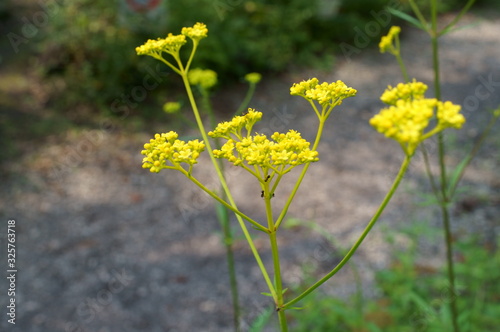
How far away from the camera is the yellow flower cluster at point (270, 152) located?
123 cm

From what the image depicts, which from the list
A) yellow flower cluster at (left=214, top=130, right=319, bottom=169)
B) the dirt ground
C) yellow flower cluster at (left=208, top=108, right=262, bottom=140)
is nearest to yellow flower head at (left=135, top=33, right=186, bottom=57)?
yellow flower cluster at (left=208, top=108, right=262, bottom=140)

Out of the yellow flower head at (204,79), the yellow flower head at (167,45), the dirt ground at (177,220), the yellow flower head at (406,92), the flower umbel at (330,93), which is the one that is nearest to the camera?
the yellow flower head at (406,92)

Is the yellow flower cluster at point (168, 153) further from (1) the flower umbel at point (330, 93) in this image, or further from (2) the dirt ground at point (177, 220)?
(2) the dirt ground at point (177, 220)

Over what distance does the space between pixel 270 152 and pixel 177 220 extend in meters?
4.58

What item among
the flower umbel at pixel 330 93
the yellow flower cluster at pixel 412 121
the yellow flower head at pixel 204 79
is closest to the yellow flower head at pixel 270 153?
the flower umbel at pixel 330 93

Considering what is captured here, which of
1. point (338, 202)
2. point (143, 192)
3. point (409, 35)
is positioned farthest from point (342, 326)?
point (409, 35)

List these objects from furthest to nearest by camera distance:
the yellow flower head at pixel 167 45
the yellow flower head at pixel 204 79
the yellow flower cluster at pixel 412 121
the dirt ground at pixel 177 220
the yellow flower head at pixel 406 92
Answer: the dirt ground at pixel 177 220
the yellow flower head at pixel 204 79
the yellow flower head at pixel 167 45
the yellow flower head at pixel 406 92
the yellow flower cluster at pixel 412 121

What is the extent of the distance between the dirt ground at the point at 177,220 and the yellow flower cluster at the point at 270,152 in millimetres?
3106

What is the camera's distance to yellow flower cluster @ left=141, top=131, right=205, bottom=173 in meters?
1.28

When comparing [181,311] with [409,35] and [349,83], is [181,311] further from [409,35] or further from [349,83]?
[409,35]

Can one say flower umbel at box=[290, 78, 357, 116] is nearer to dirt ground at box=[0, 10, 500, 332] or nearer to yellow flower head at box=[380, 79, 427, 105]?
yellow flower head at box=[380, 79, 427, 105]

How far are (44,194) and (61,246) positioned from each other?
980 mm

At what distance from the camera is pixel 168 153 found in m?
1.29

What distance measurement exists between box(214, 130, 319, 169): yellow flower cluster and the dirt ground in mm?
3106
